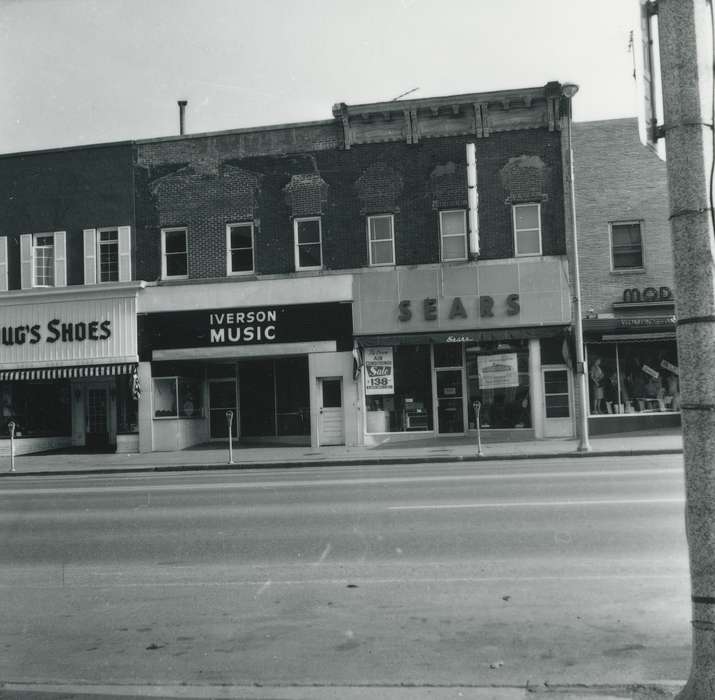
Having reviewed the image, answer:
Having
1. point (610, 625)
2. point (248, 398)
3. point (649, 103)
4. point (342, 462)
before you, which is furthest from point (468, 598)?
point (248, 398)

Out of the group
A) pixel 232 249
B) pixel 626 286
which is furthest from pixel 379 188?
pixel 626 286

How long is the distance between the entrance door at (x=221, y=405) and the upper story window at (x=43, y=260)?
578cm

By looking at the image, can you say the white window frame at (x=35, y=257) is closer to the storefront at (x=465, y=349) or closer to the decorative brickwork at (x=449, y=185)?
the storefront at (x=465, y=349)

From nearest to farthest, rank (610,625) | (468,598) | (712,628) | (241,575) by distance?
1. (712,628)
2. (610,625)
3. (468,598)
4. (241,575)

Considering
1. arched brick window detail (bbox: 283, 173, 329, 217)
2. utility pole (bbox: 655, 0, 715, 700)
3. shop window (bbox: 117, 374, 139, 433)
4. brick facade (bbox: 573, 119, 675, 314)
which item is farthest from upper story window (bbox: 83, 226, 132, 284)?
utility pole (bbox: 655, 0, 715, 700)

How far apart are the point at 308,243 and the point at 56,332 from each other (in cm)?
837

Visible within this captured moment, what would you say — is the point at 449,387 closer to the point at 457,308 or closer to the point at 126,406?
the point at 457,308

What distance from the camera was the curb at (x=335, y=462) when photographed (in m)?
18.7

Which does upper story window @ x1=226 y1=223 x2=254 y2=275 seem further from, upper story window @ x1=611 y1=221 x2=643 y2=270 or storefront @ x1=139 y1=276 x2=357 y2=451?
upper story window @ x1=611 y1=221 x2=643 y2=270

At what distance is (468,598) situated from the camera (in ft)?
21.3

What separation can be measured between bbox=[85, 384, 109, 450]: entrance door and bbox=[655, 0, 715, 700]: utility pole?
25497mm

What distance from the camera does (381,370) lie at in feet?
78.7

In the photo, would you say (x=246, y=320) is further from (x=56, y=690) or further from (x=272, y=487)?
(x=56, y=690)

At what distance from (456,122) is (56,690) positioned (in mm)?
21652
